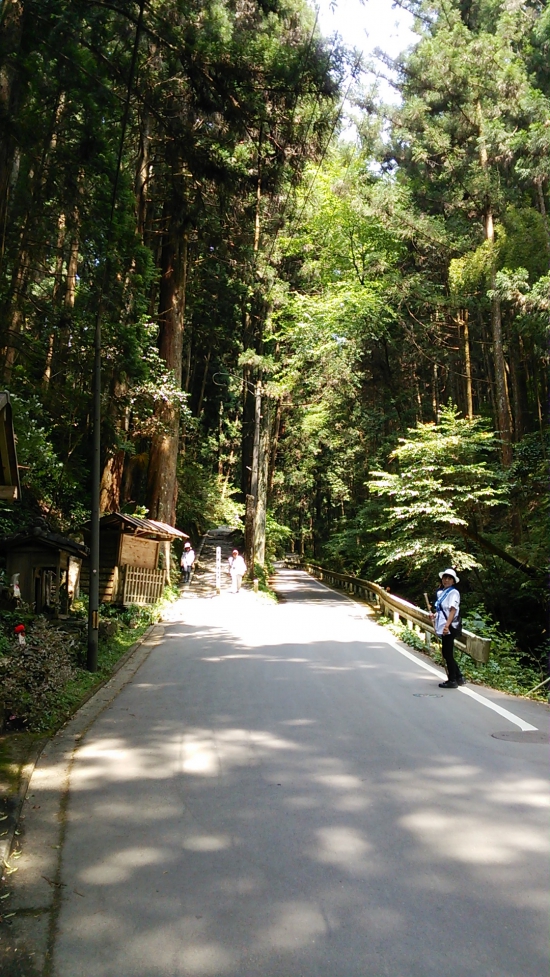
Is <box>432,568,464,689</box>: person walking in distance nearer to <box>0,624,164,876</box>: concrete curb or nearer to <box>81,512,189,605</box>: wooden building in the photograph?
<box>0,624,164,876</box>: concrete curb

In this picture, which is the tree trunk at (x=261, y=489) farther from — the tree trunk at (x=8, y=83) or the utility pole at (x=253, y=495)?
the tree trunk at (x=8, y=83)

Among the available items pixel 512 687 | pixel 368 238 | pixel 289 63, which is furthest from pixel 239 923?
pixel 368 238

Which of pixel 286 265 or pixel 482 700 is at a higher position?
pixel 286 265

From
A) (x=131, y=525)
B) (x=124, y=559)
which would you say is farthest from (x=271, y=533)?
(x=131, y=525)

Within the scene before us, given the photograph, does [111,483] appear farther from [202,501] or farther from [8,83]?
[8,83]

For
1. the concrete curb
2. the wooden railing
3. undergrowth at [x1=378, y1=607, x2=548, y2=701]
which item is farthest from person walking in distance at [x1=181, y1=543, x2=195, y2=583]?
the concrete curb

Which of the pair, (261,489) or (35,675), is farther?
(261,489)

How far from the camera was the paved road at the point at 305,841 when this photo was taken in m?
3.65

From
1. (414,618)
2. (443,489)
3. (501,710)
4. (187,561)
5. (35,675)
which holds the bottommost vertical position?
(501,710)

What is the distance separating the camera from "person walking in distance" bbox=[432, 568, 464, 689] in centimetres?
1084

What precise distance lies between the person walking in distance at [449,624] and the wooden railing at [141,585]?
11752 millimetres

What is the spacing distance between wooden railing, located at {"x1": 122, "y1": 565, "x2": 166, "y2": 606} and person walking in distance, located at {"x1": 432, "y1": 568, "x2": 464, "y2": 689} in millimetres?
11752

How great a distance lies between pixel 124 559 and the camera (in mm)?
21172

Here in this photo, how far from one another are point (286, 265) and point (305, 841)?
106 ft
